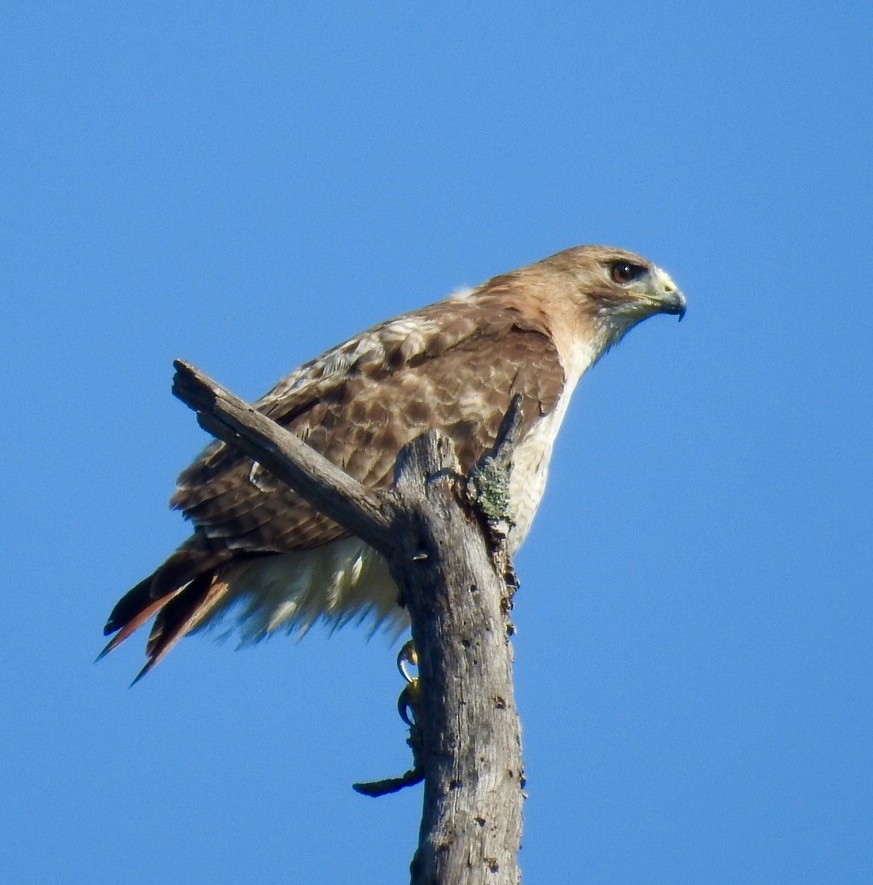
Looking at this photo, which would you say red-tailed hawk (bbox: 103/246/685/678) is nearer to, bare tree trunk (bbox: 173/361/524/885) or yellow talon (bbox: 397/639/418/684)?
yellow talon (bbox: 397/639/418/684)

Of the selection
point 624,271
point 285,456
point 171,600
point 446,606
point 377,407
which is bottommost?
point 446,606

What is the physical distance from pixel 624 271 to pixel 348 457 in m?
2.37

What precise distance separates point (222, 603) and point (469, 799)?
3.18 metres

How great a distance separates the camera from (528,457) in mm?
7039

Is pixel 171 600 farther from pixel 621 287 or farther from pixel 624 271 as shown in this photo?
pixel 624 271

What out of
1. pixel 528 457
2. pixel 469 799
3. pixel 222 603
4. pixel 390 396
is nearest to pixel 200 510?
pixel 222 603

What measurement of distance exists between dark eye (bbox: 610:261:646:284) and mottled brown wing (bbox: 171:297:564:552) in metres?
1.09

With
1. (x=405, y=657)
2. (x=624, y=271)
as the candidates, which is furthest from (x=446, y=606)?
(x=624, y=271)

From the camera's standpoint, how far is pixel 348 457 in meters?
7.17

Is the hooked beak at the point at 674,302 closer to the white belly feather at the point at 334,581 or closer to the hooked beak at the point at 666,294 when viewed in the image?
the hooked beak at the point at 666,294

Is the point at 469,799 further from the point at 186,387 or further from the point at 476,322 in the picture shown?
the point at 476,322

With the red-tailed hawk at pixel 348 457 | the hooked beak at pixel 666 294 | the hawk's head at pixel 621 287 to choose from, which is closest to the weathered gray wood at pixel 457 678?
the red-tailed hawk at pixel 348 457

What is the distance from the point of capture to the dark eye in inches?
341

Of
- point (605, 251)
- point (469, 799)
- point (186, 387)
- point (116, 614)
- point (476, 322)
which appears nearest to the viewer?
point (469, 799)
